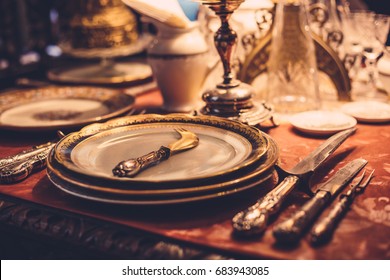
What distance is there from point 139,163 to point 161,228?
0.11 metres

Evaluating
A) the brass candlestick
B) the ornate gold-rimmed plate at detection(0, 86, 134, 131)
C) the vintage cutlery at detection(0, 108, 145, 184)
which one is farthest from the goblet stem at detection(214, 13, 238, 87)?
the vintage cutlery at detection(0, 108, 145, 184)

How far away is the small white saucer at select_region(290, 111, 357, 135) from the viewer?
894 millimetres

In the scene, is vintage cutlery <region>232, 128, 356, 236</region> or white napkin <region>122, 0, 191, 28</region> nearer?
vintage cutlery <region>232, 128, 356, 236</region>

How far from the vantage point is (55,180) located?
0.65m

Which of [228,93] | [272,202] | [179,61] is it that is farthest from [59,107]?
[272,202]

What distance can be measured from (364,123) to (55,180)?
617 mm

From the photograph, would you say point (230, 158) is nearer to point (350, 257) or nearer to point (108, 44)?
point (350, 257)

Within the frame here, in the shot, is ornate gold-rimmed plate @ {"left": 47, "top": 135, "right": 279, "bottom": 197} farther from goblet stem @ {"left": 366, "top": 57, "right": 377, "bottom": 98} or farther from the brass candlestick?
goblet stem @ {"left": 366, "top": 57, "right": 377, "bottom": 98}

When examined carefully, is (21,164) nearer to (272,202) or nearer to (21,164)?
(21,164)

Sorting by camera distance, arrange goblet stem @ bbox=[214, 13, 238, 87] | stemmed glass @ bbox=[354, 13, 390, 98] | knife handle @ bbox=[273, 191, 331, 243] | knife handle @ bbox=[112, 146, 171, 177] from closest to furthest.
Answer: knife handle @ bbox=[273, 191, 331, 243] → knife handle @ bbox=[112, 146, 171, 177] → goblet stem @ bbox=[214, 13, 238, 87] → stemmed glass @ bbox=[354, 13, 390, 98]

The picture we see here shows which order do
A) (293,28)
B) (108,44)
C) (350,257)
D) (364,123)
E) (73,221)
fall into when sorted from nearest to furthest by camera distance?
1. (350,257)
2. (73,221)
3. (364,123)
4. (293,28)
5. (108,44)

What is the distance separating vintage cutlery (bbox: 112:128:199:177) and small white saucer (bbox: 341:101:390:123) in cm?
40

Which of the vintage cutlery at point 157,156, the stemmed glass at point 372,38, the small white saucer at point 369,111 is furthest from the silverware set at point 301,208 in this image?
the stemmed glass at point 372,38
